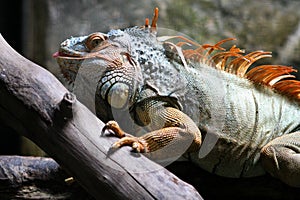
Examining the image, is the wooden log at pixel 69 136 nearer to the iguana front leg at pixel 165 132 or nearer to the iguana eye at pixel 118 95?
the iguana front leg at pixel 165 132

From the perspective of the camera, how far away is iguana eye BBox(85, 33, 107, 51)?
2451 millimetres

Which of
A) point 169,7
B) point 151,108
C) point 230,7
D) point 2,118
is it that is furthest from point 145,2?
point 2,118

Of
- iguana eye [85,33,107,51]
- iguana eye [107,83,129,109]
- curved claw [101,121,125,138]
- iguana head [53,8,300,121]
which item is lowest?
curved claw [101,121,125,138]

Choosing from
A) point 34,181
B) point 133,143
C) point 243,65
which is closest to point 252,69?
point 243,65

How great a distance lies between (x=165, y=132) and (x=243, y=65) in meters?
0.85

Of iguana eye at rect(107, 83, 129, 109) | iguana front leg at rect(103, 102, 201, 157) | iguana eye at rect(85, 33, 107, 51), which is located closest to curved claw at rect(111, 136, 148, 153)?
iguana front leg at rect(103, 102, 201, 157)

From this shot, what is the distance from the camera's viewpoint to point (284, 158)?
8.32 ft

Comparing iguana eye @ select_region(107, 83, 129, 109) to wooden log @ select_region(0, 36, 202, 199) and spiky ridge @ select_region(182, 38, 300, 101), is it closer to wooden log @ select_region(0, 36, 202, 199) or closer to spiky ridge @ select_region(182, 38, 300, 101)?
wooden log @ select_region(0, 36, 202, 199)

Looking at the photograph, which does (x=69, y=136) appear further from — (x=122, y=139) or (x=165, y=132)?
(x=165, y=132)

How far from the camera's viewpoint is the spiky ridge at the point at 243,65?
8.98ft

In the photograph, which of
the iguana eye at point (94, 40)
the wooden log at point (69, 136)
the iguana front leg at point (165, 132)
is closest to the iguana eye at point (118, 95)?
the iguana front leg at point (165, 132)

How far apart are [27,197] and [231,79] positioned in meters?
1.44

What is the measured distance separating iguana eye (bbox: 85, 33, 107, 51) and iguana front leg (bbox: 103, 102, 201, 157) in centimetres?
44

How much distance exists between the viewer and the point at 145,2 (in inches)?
135
